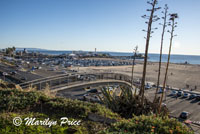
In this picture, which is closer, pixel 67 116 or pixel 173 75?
pixel 67 116

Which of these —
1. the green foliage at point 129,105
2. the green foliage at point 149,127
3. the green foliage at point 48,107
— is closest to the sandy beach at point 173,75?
the green foliage at point 129,105

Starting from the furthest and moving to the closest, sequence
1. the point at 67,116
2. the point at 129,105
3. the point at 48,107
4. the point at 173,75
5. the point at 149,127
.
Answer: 1. the point at 173,75
2. the point at 129,105
3. the point at 48,107
4. the point at 67,116
5. the point at 149,127

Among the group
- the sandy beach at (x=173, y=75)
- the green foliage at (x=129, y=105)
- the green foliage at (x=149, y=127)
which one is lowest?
the sandy beach at (x=173, y=75)

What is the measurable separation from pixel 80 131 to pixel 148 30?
4.93 meters

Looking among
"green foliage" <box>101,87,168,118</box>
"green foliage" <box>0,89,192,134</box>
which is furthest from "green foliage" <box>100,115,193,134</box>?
"green foliage" <box>101,87,168,118</box>

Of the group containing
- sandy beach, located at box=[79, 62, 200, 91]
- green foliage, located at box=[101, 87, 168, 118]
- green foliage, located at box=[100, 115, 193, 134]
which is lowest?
sandy beach, located at box=[79, 62, 200, 91]

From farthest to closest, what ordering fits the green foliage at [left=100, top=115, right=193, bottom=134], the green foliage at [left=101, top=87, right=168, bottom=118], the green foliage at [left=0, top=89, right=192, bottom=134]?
Result: the green foliage at [left=101, top=87, right=168, bottom=118] → the green foliage at [left=0, top=89, right=192, bottom=134] → the green foliage at [left=100, top=115, right=193, bottom=134]

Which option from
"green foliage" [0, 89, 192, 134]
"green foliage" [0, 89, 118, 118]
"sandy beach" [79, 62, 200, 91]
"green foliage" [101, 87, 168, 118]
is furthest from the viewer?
"sandy beach" [79, 62, 200, 91]

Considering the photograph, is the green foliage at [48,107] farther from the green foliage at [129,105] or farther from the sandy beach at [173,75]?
the sandy beach at [173,75]

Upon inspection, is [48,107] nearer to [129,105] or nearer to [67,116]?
[67,116]

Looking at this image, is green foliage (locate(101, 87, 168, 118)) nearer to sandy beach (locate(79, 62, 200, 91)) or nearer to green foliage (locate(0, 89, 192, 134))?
green foliage (locate(0, 89, 192, 134))

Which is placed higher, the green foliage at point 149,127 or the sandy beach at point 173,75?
the green foliage at point 149,127

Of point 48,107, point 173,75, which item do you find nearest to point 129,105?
point 48,107

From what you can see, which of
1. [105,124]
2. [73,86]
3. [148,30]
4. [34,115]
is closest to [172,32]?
[148,30]
